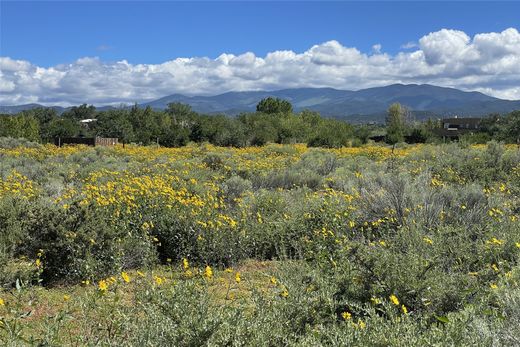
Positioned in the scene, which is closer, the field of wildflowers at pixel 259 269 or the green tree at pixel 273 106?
the field of wildflowers at pixel 259 269

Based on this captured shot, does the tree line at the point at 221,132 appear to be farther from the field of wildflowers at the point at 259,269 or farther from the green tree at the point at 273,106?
the field of wildflowers at the point at 259,269

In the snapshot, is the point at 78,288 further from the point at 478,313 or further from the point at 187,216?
the point at 478,313

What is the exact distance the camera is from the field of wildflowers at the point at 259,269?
11.0ft

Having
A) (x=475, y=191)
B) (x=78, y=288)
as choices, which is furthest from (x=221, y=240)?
(x=475, y=191)

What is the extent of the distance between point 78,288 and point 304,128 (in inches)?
2151

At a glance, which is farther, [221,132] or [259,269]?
[221,132]

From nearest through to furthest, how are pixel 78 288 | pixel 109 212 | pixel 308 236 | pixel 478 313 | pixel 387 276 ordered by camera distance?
pixel 478 313
pixel 387 276
pixel 78 288
pixel 109 212
pixel 308 236

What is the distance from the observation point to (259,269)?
6.49 meters

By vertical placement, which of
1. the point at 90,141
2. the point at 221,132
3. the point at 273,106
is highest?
the point at 273,106

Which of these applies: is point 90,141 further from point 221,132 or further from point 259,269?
point 259,269

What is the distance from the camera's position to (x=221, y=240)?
6461 millimetres

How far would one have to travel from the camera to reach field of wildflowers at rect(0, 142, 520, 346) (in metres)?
3.35

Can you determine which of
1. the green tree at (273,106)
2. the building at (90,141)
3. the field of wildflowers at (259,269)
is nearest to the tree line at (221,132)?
the building at (90,141)

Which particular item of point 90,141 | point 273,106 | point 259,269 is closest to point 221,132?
point 90,141
